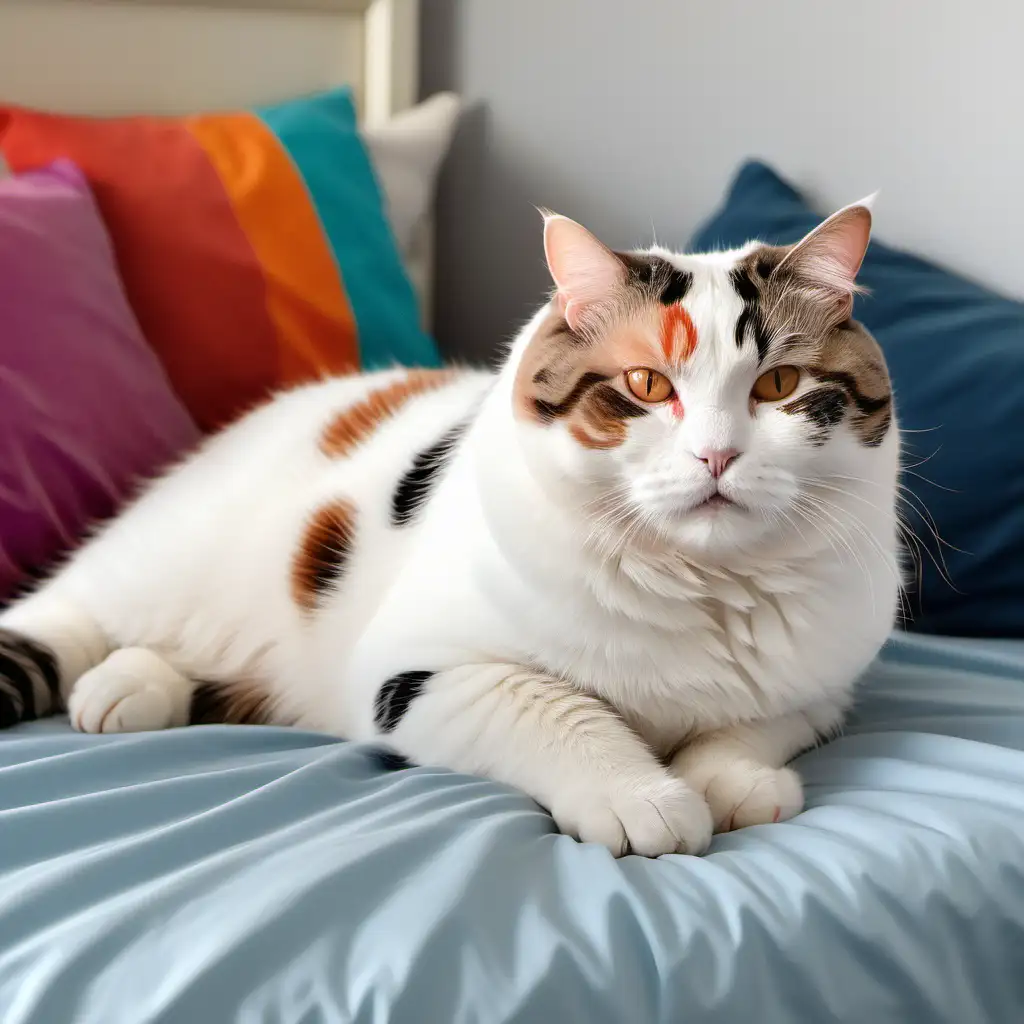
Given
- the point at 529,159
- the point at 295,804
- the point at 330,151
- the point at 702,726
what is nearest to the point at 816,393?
the point at 702,726

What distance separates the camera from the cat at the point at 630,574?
3.03ft

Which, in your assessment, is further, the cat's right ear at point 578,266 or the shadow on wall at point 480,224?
the shadow on wall at point 480,224

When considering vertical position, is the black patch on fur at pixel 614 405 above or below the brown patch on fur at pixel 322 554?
above

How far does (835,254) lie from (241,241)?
111 centimetres

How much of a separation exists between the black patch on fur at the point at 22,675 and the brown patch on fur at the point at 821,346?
79 cm

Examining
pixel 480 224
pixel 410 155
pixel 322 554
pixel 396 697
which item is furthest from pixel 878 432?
pixel 480 224

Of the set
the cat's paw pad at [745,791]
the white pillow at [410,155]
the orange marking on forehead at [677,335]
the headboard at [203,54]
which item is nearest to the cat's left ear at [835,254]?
the orange marking on forehead at [677,335]

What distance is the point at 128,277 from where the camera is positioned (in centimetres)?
176

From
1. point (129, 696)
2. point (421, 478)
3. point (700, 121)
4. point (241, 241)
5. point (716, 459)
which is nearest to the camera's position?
point (716, 459)

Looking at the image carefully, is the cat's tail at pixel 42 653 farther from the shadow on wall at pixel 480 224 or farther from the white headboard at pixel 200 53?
the shadow on wall at pixel 480 224

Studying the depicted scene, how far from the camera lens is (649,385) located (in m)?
0.94

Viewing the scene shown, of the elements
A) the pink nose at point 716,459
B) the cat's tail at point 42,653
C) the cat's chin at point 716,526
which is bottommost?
the cat's tail at point 42,653

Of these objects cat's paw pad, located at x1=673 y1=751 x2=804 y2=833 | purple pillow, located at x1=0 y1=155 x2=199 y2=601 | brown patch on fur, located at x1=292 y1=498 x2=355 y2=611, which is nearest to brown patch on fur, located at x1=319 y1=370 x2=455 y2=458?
brown patch on fur, located at x1=292 y1=498 x2=355 y2=611

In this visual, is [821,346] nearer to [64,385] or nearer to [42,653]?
[42,653]
